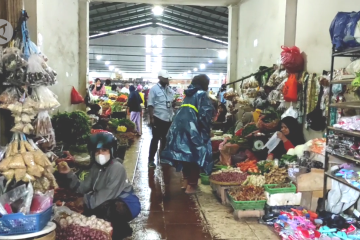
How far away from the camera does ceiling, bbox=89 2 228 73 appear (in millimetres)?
15336

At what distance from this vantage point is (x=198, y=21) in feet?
56.5

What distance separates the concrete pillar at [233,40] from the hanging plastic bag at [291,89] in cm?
438

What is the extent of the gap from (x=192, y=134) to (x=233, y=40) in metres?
5.78

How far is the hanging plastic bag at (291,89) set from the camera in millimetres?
5715

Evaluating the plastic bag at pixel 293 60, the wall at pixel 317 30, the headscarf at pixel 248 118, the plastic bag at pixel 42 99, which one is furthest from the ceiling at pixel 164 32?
the plastic bag at pixel 42 99

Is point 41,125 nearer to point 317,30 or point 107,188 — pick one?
point 107,188

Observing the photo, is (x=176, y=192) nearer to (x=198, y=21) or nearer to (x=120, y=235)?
(x=120, y=235)

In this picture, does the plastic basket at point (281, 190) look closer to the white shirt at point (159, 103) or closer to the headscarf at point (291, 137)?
the headscarf at point (291, 137)

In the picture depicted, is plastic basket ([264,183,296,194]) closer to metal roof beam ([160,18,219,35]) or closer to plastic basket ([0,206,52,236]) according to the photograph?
plastic basket ([0,206,52,236])

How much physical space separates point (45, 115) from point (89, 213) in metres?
1.06

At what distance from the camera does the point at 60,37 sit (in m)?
7.09

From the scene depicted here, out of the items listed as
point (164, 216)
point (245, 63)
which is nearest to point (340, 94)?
point (164, 216)

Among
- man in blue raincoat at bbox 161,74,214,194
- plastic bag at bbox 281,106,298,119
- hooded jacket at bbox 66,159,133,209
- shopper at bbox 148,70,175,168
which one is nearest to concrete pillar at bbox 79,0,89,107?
shopper at bbox 148,70,175,168

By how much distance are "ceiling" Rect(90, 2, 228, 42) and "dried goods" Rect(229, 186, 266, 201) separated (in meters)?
10.1
